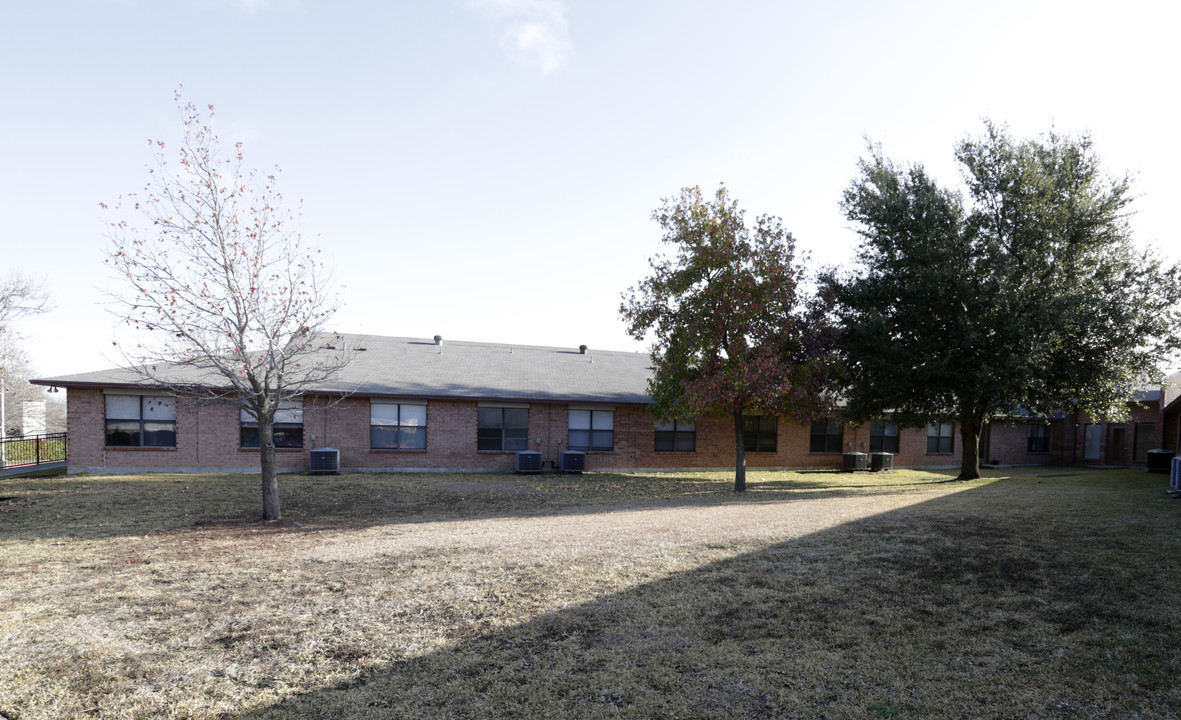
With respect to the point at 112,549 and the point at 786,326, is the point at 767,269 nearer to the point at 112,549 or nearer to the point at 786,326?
the point at 786,326

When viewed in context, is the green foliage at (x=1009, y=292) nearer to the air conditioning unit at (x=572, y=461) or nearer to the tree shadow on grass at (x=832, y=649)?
the air conditioning unit at (x=572, y=461)

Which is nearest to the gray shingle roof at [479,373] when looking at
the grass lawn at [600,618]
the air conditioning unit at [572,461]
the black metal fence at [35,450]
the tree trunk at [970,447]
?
the air conditioning unit at [572,461]

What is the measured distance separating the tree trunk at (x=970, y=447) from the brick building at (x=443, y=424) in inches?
211

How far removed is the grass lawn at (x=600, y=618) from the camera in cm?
434

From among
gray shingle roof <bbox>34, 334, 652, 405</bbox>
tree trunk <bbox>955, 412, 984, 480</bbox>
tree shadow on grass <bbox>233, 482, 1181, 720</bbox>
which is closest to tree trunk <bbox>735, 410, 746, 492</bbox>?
gray shingle roof <bbox>34, 334, 652, 405</bbox>

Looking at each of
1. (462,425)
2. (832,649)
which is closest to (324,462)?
(462,425)

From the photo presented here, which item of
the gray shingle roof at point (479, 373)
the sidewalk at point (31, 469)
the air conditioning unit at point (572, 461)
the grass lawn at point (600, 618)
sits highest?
the gray shingle roof at point (479, 373)

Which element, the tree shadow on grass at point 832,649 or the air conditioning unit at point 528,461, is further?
the air conditioning unit at point 528,461

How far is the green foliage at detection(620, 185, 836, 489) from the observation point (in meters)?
19.1

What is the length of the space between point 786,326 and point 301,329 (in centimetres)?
1303

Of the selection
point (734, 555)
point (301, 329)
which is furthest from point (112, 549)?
point (734, 555)

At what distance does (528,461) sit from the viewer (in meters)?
23.2

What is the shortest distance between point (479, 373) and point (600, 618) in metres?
20.6

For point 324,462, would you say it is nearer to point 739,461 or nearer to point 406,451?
point 406,451
